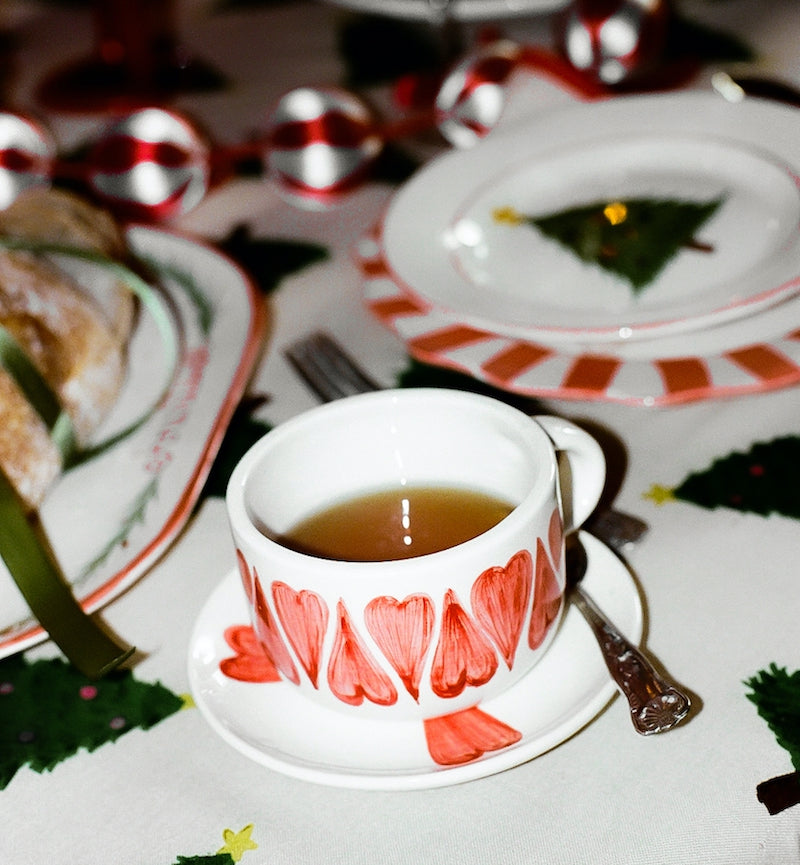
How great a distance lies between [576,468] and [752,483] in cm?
14

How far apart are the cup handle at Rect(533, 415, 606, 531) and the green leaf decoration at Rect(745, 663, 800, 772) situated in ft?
0.33

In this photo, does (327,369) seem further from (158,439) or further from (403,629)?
(403,629)

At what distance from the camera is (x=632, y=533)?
51cm

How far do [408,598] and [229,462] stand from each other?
10.5 inches

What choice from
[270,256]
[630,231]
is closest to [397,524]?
[630,231]

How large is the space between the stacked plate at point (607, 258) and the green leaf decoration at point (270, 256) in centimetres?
11

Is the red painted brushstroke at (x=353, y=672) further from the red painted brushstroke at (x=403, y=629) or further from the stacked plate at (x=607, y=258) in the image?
the stacked plate at (x=607, y=258)

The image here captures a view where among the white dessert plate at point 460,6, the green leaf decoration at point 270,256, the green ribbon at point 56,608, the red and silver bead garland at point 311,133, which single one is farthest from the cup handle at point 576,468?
the white dessert plate at point 460,6

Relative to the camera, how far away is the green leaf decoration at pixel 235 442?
0.59m

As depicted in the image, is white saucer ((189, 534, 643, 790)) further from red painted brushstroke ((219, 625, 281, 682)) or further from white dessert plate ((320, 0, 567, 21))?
white dessert plate ((320, 0, 567, 21))

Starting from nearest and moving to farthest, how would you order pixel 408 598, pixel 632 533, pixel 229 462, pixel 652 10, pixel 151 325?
1. pixel 408 598
2. pixel 632 533
3. pixel 229 462
4. pixel 151 325
5. pixel 652 10

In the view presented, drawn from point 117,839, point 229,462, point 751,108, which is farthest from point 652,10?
point 117,839

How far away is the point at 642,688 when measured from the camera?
0.39 meters

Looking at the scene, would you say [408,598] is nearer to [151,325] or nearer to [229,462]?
[229,462]
